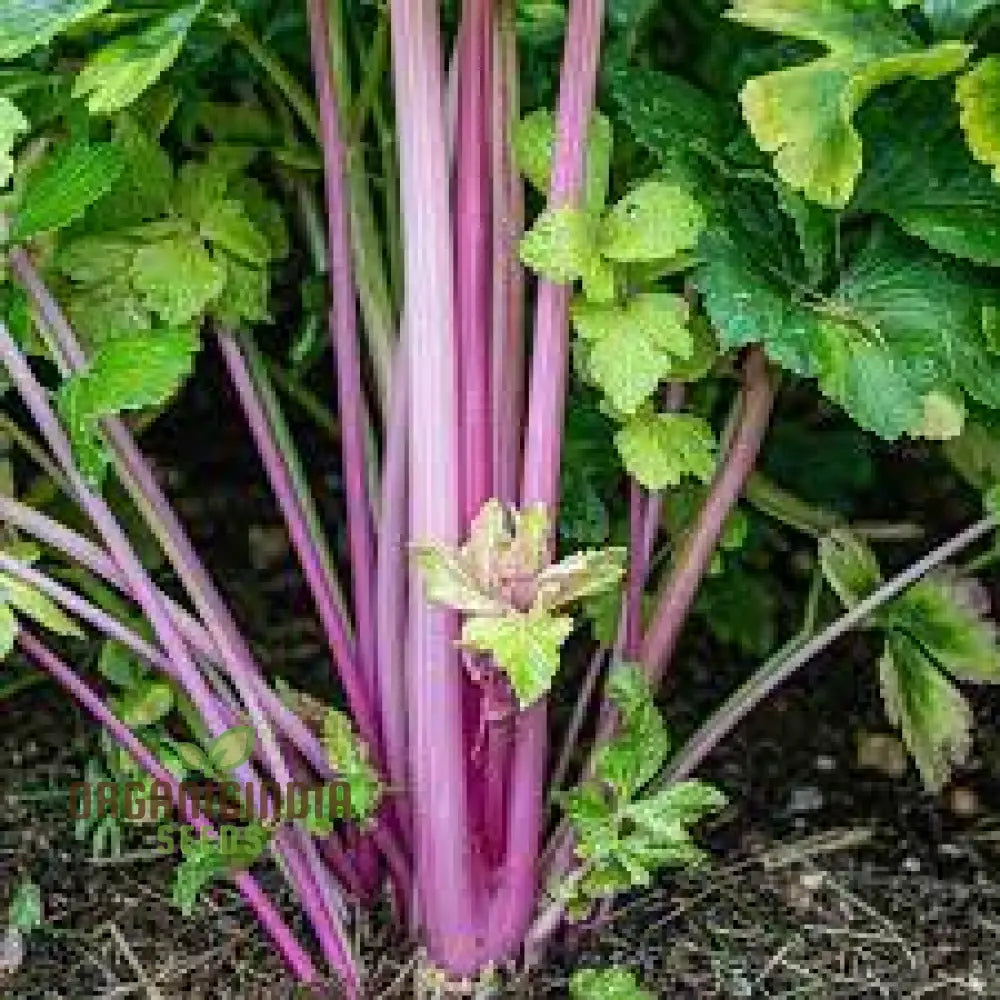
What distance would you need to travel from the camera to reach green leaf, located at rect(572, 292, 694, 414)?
1079mm

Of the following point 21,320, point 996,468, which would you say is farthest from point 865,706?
point 21,320

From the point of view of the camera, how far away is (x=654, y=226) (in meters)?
1.09

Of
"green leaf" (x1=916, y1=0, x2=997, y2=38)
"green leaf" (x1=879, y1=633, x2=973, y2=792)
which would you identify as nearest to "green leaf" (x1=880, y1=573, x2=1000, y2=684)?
"green leaf" (x1=879, y1=633, x2=973, y2=792)

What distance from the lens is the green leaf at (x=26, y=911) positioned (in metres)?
1.33

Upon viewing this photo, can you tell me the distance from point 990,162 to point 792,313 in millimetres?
132

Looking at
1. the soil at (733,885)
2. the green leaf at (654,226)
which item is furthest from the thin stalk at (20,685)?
the green leaf at (654,226)

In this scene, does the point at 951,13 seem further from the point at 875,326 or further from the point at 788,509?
the point at 788,509

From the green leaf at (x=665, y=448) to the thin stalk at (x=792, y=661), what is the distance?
150 millimetres

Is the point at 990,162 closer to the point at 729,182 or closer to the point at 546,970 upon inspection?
the point at 729,182

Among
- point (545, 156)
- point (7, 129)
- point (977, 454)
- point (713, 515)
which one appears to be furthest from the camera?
point (977, 454)

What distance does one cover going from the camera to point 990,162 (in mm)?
1041

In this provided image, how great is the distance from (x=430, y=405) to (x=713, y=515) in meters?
0.20

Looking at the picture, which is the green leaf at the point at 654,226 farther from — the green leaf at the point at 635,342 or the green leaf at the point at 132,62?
the green leaf at the point at 132,62

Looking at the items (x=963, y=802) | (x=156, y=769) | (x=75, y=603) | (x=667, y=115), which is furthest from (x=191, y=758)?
(x=963, y=802)
